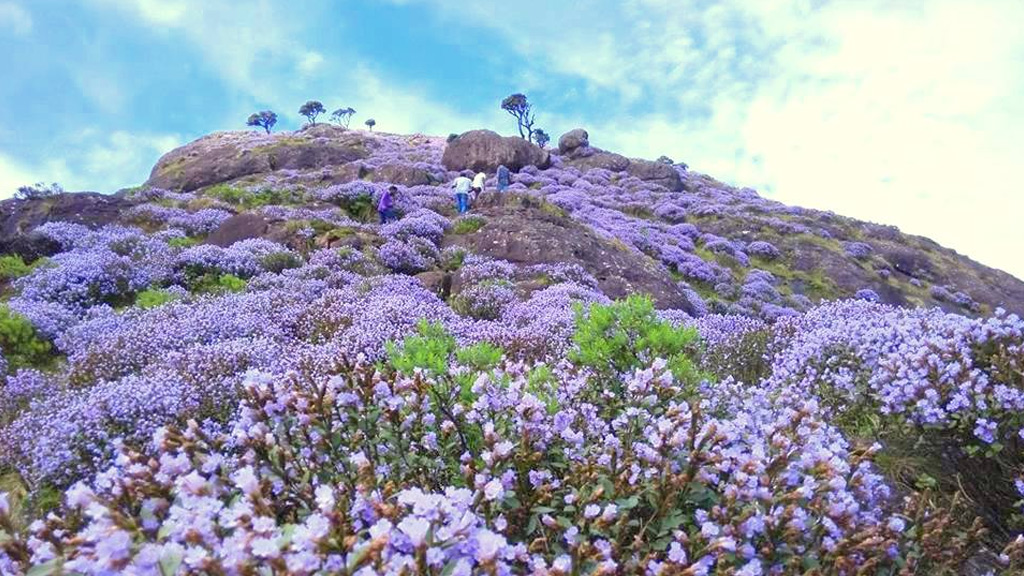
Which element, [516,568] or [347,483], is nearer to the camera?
[516,568]

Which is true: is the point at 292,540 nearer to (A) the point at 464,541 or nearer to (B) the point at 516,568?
(A) the point at 464,541

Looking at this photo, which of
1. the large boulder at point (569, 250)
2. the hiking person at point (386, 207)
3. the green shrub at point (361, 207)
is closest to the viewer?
the large boulder at point (569, 250)

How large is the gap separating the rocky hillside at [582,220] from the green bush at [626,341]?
907 centimetres

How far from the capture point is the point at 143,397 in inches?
261

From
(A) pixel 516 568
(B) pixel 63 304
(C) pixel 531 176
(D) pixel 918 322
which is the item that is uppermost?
(C) pixel 531 176

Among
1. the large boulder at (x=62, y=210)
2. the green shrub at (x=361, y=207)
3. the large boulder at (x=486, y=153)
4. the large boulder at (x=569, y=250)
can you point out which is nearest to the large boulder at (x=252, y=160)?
the large boulder at (x=486, y=153)

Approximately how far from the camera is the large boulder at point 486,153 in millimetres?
39750

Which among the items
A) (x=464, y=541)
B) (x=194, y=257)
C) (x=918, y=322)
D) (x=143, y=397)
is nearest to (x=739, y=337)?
(x=918, y=322)

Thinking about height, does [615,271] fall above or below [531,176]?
below

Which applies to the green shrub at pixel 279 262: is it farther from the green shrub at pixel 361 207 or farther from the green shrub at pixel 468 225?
the green shrub at pixel 361 207

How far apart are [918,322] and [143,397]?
7.62m

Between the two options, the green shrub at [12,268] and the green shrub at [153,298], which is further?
the green shrub at [12,268]

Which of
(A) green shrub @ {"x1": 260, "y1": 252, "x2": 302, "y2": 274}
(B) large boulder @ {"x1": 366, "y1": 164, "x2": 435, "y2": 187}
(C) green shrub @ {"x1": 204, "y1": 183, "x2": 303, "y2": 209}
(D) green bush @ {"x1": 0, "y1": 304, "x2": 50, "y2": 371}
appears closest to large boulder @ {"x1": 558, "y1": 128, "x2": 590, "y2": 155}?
(B) large boulder @ {"x1": 366, "y1": 164, "x2": 435, "y2": 187}

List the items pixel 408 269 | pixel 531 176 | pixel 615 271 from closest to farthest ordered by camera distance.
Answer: pixel 408 269 → pixel 615 271 → pixel 531 176
